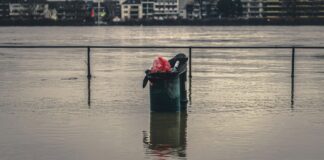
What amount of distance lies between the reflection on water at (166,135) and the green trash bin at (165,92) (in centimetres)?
17

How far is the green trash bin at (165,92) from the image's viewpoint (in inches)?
596

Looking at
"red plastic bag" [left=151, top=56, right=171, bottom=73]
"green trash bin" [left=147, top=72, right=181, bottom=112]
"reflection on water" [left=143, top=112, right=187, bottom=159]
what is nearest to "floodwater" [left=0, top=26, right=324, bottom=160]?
"reflection on water" [left=143, top=112, right=187, bottom=159]

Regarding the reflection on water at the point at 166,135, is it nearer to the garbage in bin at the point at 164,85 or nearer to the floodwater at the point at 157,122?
the floodwater at the point at 157,122

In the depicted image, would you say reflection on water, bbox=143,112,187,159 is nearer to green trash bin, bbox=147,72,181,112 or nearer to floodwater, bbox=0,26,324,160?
floodwater, bbox=0,26,324,160

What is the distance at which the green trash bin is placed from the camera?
49.7ft

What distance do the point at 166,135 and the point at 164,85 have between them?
7.02ft

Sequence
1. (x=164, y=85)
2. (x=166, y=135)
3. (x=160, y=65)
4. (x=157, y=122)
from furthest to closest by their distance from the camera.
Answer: (x=164, y=85)
(x=160, y=65)
(x=157, y=122)
(x=166, y=135)

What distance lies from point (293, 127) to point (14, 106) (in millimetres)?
6889

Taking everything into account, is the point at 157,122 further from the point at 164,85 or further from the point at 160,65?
the point at 160,65

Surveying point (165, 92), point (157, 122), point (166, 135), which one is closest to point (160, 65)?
point (165, 92)

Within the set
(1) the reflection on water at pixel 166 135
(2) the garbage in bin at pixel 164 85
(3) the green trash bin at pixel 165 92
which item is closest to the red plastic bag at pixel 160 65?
(2) the garbage in bin at pixel 164 85

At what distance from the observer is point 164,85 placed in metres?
15.2

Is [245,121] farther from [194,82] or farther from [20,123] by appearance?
[194,82]

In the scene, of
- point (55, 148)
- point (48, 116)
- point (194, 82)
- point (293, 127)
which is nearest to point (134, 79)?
point (194, 82)
